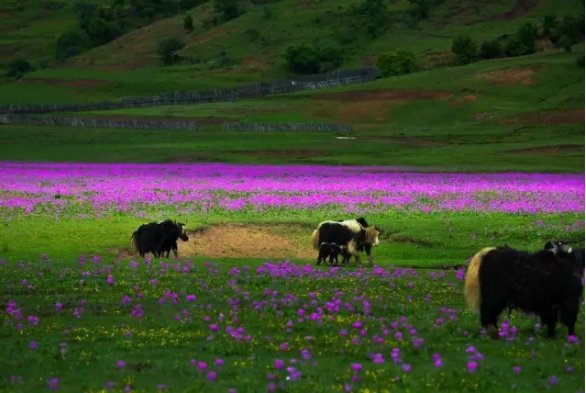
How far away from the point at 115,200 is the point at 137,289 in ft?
73.5

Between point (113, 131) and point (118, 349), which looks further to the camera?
point (113, 131)

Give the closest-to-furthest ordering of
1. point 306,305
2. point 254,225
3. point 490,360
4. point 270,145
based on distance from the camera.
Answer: point 490,360 < point 306,305 < point 254,225 < point 270,145

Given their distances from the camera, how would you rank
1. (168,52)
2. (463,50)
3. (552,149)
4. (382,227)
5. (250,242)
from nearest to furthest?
(250,242)
(382,227)
(552,149)
(463,50)
(168,52)

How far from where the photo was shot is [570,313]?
1612 cm

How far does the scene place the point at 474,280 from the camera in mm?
16094

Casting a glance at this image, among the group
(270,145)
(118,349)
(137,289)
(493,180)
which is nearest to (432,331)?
(118,349)

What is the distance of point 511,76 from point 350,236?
112019 mm

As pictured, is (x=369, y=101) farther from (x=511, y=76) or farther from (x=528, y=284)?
(x=528, y=284)

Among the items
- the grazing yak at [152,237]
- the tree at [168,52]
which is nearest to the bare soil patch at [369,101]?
the tree at [168,52]

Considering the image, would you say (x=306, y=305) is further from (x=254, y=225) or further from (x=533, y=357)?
(x=254, y=225)

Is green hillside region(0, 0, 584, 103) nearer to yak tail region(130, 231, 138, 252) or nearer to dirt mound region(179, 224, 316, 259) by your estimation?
dirt mound region(179, 224, 316, 259)

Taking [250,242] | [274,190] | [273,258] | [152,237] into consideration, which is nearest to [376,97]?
[274,190]

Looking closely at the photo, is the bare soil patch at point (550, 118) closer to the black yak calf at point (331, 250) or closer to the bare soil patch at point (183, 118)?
the bare soil patch at point (183, 118)

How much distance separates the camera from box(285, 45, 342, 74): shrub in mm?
170875
